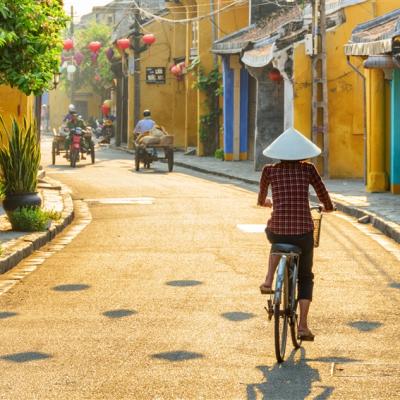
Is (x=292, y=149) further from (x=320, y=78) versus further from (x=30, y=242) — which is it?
(x=320, y=78)

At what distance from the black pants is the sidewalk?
7.96m

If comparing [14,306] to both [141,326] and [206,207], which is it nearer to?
[141,326]

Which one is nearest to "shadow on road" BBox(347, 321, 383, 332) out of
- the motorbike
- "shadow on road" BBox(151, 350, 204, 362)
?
"shadow on road" BBox(151, 350, 204, 362)

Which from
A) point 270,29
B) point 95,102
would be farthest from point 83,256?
point 95,102

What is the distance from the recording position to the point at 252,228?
62.0 ft

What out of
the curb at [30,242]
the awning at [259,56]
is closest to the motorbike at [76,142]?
the awning at [259,56]

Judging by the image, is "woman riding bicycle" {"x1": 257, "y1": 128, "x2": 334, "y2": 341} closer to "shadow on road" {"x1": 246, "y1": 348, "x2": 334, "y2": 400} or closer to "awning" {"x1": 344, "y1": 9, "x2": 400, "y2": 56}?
"shadow on road" {"x1": 246, "y1": 348, "x2": 334, "y2": 400}

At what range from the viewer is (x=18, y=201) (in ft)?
59.1

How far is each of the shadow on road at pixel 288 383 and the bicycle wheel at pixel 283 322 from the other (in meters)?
0.10

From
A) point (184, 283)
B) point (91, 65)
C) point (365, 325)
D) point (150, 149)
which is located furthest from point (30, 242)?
point (91, 65)

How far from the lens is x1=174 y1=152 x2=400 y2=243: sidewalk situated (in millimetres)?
19087

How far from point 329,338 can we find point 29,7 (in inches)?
298

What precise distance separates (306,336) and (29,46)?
8.16m

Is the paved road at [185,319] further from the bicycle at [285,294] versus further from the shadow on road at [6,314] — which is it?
the bicycle at [285,294]
